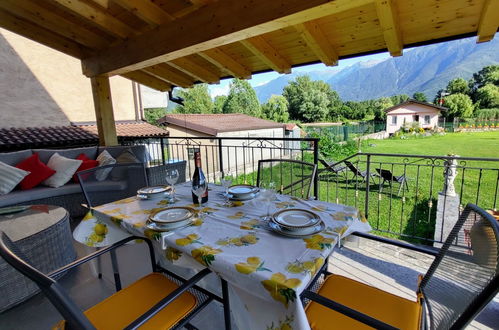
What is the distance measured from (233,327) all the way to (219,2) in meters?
2.44

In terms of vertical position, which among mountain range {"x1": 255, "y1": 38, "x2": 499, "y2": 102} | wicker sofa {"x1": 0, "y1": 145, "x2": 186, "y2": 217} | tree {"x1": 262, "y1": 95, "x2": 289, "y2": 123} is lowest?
wicker sofa {"x1": 0, "y1": 145, "x2": 186, "y2": 217}

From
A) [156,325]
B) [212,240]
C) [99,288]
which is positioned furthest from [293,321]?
[99,288]

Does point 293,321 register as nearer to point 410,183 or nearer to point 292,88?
point 410,183

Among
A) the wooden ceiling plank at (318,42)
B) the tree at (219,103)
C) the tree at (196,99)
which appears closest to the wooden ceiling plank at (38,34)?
the wooden ceiling plank at (318,42)

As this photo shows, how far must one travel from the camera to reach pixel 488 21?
1766 millimetres

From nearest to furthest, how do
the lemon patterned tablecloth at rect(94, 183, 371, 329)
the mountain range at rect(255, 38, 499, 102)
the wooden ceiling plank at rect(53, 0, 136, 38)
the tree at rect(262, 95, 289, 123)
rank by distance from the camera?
the lemon patterned tablecloth at rect(94, 183, 371, 329), the wooden ceiling plank at rect(53, 0, 136, 38), the tree at rect(262, 95, 289, 123), the mountain range at rect(255, 38, 499, 102)

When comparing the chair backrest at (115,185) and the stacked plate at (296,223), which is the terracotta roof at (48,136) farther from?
the stacked plate at (296,223)

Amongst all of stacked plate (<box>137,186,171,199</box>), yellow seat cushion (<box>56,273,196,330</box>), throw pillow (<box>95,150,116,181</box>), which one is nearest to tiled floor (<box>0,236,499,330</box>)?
stacked plate (<box>137,186,171,199</box>)

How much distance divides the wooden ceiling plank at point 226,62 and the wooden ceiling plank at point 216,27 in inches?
20.3

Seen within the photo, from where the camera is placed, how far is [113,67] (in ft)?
10.4

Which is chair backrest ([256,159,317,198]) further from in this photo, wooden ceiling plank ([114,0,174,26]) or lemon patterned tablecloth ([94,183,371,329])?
wooden ceiling plank ([114,0,174,26])

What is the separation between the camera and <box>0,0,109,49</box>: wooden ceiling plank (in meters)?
2.60

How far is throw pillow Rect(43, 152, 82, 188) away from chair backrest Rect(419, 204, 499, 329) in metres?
3.82

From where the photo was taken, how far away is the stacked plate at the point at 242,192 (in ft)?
4.84
